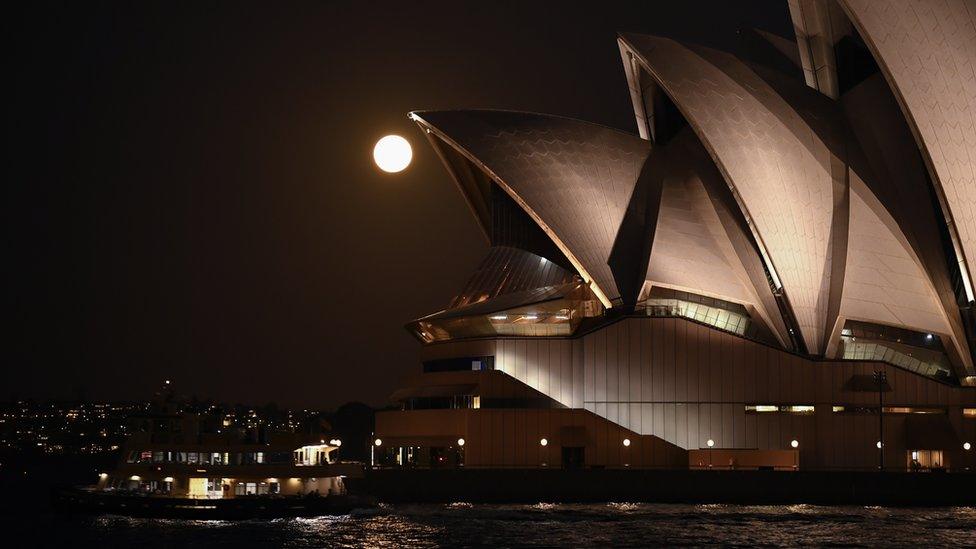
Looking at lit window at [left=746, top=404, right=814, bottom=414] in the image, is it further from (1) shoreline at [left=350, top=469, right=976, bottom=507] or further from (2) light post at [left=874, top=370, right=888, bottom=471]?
(1) shoreline at [left=350, top=469, right=976, bottom=507]

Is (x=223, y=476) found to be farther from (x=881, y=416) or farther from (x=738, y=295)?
(x=881, y=416)

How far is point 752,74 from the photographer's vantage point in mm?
62188

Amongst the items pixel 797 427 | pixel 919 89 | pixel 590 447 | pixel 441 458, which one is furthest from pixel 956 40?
pixel 441 458

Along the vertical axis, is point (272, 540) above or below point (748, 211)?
below

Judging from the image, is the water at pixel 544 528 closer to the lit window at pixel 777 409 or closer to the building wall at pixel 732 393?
the building wall at pixel 732 393

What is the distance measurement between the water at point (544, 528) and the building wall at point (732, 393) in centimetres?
526

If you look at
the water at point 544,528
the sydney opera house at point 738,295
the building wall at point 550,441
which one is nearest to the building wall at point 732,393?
the sydney opera house at point 738,295

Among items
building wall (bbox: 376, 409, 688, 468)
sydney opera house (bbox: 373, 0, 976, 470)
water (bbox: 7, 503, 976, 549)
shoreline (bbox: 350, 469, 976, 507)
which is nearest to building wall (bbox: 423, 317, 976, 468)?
sydney opera house (bbox: 373, 0, 976, 470)

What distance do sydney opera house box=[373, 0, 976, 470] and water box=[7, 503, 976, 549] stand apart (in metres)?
5.70

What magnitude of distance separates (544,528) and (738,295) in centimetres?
1908

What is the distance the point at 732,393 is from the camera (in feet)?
201

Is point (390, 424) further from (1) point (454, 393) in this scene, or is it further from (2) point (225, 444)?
(2) point (225, 444)

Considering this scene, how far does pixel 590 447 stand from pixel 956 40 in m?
22.7

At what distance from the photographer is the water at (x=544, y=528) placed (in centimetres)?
4384
